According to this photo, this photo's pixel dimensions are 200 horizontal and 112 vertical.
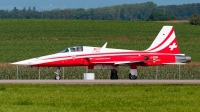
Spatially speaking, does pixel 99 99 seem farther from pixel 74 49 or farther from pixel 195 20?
pixel 195 20

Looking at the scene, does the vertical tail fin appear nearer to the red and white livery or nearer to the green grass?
the red and white livery

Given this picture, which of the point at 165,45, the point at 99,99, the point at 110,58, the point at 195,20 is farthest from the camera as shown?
the point at 195,20

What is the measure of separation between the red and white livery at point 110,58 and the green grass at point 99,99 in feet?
28.1

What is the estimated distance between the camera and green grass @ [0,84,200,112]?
22.2 m

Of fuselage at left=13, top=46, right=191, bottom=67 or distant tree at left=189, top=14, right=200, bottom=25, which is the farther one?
distant tree at left=189, top=14, right=200, bottom=25

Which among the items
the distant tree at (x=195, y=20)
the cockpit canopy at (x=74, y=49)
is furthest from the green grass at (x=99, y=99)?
the distant tree at (x=195, y=20)

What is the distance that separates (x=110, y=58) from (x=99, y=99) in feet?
52.3

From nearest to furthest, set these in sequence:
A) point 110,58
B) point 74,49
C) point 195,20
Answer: point 74,49 → point 110,58 → point 195,20

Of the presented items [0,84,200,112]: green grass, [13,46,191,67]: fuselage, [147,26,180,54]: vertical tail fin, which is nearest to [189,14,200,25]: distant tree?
[147,26,180,54]: vertical tail fin

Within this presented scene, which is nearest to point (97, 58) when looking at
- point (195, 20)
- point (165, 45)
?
point (165, 45)

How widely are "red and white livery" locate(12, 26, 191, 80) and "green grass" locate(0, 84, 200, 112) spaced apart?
8552 millimetres

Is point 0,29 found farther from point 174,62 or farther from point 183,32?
point 174,62

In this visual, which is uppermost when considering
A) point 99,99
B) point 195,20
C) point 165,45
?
point 195,20

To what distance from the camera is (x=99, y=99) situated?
25.1 meters
